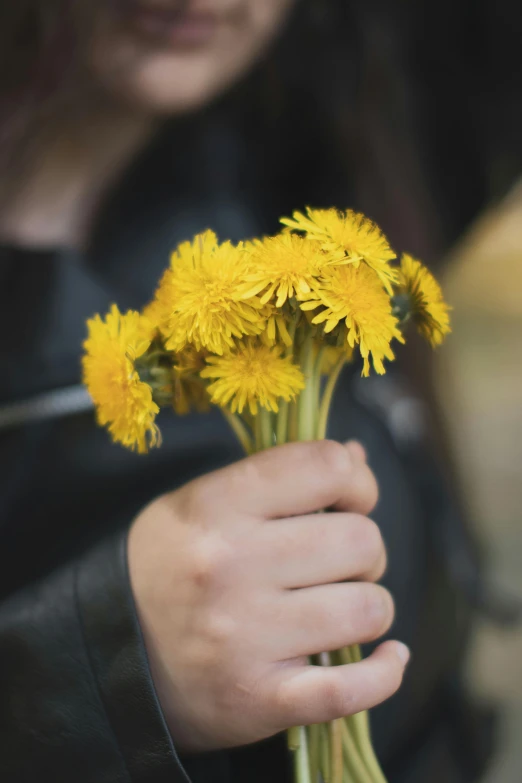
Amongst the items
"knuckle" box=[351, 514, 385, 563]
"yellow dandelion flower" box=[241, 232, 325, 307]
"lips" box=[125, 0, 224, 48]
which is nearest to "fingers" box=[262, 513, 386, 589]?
"knuckle" box=[351, 514, 385, 563]

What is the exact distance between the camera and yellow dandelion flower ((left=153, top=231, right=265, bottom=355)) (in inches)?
9.4

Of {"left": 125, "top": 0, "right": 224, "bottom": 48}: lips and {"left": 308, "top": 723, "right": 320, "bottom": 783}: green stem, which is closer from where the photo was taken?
{"left": 308, "top": 723, "right": 320, "bottom": 783}: green stem

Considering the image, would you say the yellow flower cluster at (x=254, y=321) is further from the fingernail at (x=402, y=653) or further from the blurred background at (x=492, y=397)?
the blurred background at (x=492, y=397)

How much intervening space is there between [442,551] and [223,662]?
0.45m

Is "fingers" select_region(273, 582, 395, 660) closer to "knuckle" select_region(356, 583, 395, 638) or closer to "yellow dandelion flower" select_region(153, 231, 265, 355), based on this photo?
"knuckle" select_region(356, 583, 395, 638)

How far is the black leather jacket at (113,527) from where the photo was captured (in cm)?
29

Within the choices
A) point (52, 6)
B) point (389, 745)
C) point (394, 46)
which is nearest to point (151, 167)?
point (52, 6)

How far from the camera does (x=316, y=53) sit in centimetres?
70

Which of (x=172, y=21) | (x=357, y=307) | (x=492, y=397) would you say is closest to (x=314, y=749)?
(x=357, y=307)

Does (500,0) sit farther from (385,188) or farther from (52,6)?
(52,6)

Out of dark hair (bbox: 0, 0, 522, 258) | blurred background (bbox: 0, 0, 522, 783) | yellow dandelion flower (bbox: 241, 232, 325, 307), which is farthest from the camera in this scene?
dark hair (bbox: 0, 0, 522, 258)

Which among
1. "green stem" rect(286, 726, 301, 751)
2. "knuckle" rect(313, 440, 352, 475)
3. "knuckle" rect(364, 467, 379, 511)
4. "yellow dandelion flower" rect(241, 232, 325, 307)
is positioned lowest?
"green stem" rect(286, 726, 301, 751)

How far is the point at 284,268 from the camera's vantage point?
24 cm

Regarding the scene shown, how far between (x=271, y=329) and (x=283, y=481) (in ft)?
0.23
